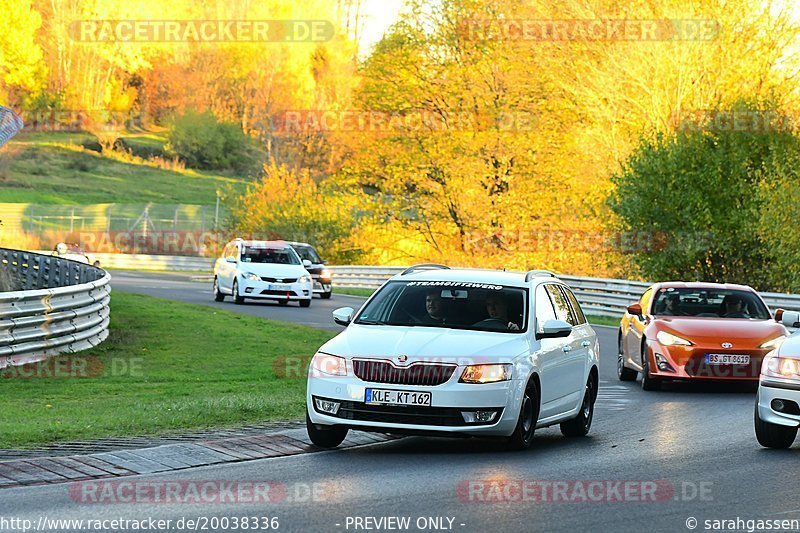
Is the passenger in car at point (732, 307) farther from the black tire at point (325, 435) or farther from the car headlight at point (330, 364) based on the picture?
the car headlight at point (330, 364)

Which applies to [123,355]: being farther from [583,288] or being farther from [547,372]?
[583,288]

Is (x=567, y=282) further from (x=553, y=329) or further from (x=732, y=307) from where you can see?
(x=553, y=329)

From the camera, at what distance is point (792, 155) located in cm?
3691

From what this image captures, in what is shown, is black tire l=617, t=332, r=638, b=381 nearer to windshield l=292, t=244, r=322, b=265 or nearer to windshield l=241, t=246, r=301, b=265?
windshield l=241, t=246, r=301, b=265

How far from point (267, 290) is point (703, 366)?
19.2 metres

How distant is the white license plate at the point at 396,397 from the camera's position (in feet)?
37.0

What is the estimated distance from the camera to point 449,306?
12.7 m

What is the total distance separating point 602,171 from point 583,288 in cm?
836

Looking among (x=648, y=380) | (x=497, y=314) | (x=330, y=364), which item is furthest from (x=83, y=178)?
(x=330, y=364)

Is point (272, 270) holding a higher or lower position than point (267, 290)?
higher

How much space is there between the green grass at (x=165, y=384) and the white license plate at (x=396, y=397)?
6.77 ft

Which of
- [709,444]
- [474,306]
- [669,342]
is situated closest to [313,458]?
[474,306]

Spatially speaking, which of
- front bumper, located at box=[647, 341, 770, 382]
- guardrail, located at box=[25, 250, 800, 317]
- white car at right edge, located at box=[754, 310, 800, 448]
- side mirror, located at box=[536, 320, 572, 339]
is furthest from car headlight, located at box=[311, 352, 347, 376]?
guardrail, located at box=[25, 250, 800, 317]

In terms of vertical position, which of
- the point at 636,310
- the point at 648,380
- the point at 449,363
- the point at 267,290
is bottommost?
the point at 267,290
